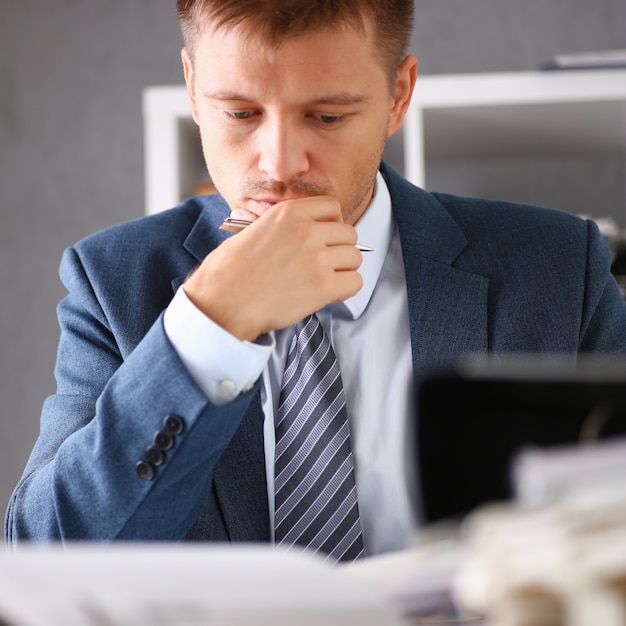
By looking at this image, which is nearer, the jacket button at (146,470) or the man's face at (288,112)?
the jacket button at (146,470)

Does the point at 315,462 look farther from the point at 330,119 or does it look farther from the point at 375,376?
the point at 330,119

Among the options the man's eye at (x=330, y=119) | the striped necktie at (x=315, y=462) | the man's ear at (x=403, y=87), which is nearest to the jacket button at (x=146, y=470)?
the striped necktie at (x=315, y=462)

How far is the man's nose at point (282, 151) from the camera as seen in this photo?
1192 mm

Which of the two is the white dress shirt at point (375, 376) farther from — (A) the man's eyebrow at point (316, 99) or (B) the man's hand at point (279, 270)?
(A) the man's eyebrow at point (316, 99)

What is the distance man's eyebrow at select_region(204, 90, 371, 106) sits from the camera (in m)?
1.19

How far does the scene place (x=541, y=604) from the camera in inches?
14.9

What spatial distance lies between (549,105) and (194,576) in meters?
1.94

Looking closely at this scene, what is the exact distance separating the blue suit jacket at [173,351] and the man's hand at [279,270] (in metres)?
0.08

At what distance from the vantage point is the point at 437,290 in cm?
136

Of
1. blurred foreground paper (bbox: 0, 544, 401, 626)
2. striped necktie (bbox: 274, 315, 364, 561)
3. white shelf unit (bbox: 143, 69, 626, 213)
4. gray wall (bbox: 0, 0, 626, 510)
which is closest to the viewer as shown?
blurred foreground paper (bbox: 0, 544, 401, 626)

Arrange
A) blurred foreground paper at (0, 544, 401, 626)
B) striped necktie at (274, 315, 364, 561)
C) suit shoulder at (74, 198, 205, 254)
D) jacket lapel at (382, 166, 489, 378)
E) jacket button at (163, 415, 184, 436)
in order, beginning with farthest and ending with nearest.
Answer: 1. suit shoulder at (74, 198, 205, 254)
2. jacket lapel at (382, 166, 489, 378)
3. striped necktie at (274, 315, 364, 561)
4. jacket button at (163, 415, 184, 436)
5. blurred foreground paper at (0, 544, 401, 626)

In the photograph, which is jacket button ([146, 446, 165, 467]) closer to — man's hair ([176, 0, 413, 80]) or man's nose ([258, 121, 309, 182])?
man's nose ([258, 121, 309, 182])

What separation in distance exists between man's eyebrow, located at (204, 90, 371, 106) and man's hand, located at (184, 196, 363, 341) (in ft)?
0.42

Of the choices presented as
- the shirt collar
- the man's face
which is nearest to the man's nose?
the man's face
